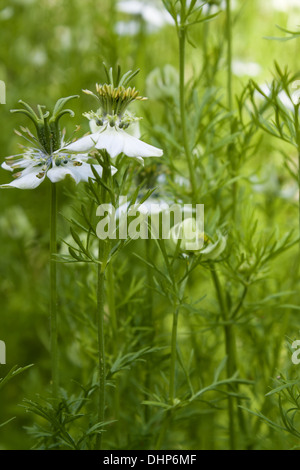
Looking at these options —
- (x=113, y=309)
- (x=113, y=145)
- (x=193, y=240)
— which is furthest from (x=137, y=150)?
(x=113, y=309)

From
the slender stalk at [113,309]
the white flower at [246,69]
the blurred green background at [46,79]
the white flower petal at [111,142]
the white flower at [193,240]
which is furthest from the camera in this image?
the white flower at [246,69]

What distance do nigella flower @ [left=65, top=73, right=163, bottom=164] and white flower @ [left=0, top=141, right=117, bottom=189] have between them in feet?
0.11

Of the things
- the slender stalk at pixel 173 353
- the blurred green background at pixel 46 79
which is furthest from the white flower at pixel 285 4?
the slender stalk at pixel 173 353

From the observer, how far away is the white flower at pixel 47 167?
59cm

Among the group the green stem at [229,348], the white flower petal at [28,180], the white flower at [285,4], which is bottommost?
the green stem at [229,348]

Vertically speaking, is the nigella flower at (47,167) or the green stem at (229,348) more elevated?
the nigella flower at (47,167)

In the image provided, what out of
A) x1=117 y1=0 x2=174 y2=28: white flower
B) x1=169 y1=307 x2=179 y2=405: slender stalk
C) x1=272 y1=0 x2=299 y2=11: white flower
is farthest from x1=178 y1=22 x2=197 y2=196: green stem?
x1=272 y1=0 x2=299 y2=11: white flower

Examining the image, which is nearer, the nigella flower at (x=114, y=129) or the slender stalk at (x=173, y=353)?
the nigella flower at (x=114, y=129)

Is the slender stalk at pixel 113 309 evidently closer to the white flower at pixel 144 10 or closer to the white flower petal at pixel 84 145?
the white flower petal at pixel 84 145

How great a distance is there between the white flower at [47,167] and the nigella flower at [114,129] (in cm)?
3

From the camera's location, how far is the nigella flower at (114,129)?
1.82 ft

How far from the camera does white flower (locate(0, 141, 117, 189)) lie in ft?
1.94

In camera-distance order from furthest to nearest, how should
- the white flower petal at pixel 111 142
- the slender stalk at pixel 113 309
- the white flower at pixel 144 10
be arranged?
the white flower at pixel 144 10
the slender stalk at pixel 113 309
the white flower petal at pixel 111 142

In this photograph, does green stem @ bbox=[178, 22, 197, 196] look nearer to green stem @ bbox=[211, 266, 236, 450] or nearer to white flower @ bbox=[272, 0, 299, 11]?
green stem @ bbox=[211, 266, 236, 450]
